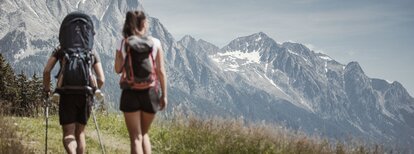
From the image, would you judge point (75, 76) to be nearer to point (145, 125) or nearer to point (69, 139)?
point (69, 139)

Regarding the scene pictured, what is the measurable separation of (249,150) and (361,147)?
3.01 m

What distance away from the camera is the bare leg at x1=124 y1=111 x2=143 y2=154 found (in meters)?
6.89

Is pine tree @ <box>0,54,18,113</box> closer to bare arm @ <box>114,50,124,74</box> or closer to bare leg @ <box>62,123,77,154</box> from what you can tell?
bare leg @ <box>62,123,77,154</box>

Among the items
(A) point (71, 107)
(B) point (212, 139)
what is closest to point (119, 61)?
(A) point (71, 107)

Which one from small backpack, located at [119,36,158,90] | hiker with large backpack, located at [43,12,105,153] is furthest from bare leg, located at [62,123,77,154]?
small backpack, located at [119,36,158,90]

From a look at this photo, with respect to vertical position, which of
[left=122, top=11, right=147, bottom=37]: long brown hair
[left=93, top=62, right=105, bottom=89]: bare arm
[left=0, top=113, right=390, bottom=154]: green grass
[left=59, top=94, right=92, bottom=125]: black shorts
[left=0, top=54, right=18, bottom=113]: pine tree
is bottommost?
[left=0, top=113, right=390, bottom=154]: green grass

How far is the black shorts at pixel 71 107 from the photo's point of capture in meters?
7.32

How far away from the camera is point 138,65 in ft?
22.8

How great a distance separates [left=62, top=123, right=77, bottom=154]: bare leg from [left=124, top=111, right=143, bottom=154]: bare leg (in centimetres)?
96

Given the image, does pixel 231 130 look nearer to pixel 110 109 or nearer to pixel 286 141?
pixel 286 141

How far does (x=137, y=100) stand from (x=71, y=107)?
3.68 feet

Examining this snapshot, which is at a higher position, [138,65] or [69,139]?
[138,65]

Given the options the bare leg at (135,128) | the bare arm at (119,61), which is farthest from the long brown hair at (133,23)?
the bare leg at (135,128)

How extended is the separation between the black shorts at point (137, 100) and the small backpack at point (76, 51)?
0.86m
